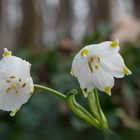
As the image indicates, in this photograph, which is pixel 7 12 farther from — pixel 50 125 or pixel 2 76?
pixel 2 76

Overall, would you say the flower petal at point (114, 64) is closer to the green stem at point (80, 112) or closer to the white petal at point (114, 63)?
the white petal at point (114, 63)

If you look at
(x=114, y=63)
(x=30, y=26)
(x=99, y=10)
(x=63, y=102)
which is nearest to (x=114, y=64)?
(x=114, y=63)

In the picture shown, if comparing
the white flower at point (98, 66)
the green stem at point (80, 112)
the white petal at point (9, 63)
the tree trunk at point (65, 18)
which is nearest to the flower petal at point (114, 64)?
the white flower at point (98, 66)

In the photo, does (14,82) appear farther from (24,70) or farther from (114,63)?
(114,63)

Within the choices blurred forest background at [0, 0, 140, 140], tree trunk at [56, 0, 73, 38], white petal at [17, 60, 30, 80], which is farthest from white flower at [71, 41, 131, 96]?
tree trunk at [56, 0, 73, 38]

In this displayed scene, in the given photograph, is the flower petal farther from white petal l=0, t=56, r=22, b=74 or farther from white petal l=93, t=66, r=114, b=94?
white petal l=0, t=56, r=22, b=74
